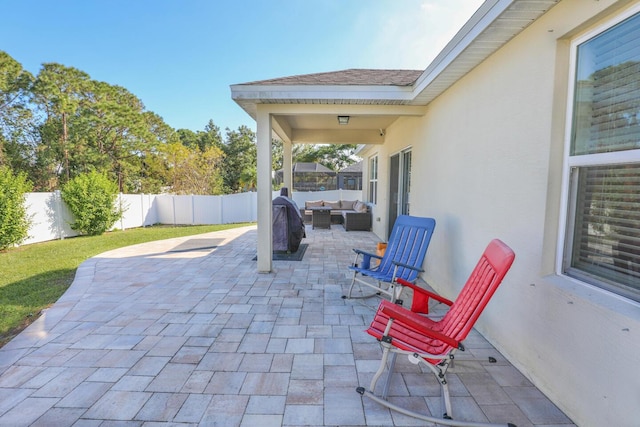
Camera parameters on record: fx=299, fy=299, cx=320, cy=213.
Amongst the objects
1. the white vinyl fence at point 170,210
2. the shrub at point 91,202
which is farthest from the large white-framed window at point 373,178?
the shrub at point 91,202

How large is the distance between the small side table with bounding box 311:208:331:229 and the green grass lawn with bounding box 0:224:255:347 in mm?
4883

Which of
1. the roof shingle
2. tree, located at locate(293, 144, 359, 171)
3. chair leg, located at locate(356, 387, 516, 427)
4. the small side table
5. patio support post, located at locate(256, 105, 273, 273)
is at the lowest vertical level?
chair leg, located at locate(356, 387, 516, 427)

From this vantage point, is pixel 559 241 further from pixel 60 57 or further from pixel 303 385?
pixel 60 57

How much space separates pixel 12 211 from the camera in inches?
285

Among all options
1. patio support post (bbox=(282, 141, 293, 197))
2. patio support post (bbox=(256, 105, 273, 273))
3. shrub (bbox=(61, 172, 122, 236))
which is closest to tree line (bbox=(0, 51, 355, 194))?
shrub (bbox=(61, 172, 122, 236))

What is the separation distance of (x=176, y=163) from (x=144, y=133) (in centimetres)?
343

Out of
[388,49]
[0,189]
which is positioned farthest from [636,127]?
[0,189]

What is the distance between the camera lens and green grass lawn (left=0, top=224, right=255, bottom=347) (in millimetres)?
3452

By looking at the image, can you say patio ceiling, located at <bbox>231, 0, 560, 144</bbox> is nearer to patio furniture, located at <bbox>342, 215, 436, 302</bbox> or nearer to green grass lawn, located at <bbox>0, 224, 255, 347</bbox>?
patio furniture, located at <bbox>342, 215, 436, 302</bbox>

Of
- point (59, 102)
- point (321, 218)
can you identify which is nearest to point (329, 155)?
point (59, 102)

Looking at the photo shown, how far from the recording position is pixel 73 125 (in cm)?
1543

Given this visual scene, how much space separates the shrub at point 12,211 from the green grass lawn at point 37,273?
318 mm

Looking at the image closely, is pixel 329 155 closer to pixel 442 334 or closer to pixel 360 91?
pixel 360 91

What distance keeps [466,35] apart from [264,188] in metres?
3.34
